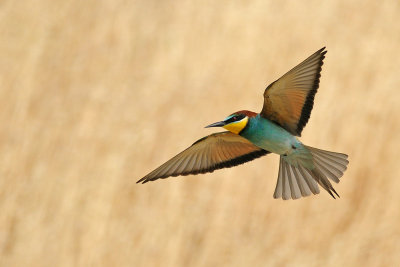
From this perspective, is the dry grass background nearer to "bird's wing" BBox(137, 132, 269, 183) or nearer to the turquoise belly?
"bird's wing" BBox(137, 132, 269, 183)

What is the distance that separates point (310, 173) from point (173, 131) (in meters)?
1.44

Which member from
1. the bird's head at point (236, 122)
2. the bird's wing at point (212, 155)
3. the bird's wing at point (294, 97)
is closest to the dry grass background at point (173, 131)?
the bird's wing at point (212, 155)

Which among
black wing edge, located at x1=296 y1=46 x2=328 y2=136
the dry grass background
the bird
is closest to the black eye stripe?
the bird

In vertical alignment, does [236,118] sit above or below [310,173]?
above

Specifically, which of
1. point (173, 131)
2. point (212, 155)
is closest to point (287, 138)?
point (212, 155)

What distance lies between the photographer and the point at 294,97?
1.77m

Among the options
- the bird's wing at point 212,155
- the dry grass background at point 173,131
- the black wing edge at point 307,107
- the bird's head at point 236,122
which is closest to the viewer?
the bird's head at point 236,122

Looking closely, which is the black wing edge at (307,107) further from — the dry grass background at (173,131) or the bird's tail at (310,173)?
the dry grass background at (173,131)

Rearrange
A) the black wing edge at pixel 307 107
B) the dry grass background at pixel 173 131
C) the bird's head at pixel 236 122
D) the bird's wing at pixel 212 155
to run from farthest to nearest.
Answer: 1. the dry grass background at pixel 173 131
2. the bird's wing at pixel 212 155
3. the black wing edge at pixel 307 107
4. the bird's head at pixel 236 122

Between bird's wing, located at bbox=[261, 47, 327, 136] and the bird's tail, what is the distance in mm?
69

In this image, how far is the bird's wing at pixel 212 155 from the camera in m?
1.84

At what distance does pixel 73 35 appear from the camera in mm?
3213

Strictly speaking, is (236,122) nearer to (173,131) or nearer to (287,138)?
(287,138)

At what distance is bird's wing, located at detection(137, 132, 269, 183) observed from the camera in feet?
6.02
